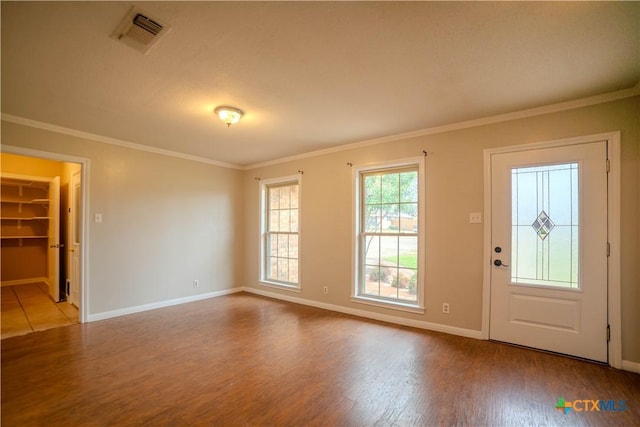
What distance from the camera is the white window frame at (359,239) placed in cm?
370

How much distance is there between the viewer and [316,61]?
2.17 metres

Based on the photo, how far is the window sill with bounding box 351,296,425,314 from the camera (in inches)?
147

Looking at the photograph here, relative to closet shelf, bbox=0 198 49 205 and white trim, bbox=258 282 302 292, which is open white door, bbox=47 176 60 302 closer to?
closet shelf, bbox=0 198 49 205

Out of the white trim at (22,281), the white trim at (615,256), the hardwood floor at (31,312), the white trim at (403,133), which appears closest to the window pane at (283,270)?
the white trim at (403,133)

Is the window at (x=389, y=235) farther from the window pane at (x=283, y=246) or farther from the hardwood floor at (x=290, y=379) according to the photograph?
the window pane at (x=283, y=246)

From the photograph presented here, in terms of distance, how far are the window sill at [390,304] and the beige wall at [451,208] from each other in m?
0.07

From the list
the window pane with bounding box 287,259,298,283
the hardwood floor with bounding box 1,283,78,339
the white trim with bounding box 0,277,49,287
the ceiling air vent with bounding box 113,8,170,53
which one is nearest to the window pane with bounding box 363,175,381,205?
the window pane with bounding box 287,259,298,283

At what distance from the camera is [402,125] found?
3.54 metres

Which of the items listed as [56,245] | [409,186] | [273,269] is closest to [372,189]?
[409,186]

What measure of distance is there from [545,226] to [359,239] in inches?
88.3

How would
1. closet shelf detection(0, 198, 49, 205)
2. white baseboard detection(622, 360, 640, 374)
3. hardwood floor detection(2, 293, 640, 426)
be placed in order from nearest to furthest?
hardwood floor detection(2, 293, 640, 426) < white baseboard detection(622, 360, 640, 374) < closet shelf detection(0, 198, 49, 205)

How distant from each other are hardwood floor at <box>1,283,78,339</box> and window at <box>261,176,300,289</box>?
2.96 metres

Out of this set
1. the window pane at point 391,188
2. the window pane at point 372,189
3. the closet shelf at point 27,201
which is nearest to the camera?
the window pane at point 391,188

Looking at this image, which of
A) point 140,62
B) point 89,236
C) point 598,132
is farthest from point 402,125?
point 89,236
